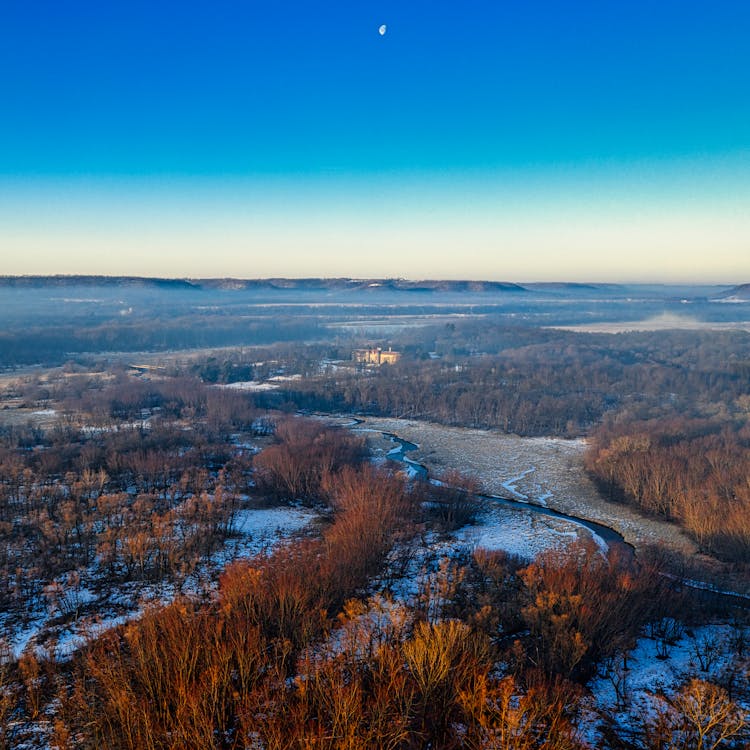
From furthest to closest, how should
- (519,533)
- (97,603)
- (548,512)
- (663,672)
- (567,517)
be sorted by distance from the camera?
(548,512) → (567,517) → (519,533) → (97,603) → (663,672)

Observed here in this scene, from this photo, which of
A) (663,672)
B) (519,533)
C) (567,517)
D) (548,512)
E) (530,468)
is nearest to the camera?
(663,672)

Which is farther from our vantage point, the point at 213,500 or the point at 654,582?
the point at 213,500

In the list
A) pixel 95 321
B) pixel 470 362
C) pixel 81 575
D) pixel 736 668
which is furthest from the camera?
pixel 95 321

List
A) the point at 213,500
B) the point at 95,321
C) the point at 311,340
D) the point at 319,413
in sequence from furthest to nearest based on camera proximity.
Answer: the point at 95,321 → the point at 311,340 → the point at 319,413 → the point at 213,500

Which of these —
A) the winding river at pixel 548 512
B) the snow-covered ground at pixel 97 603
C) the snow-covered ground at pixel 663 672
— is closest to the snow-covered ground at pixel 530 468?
the winding river at pixel 548 512

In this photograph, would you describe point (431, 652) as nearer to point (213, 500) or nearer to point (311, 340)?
point (213, 500)

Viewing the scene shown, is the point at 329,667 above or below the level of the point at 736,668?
above

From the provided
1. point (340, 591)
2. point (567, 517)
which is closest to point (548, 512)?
point (567, 517)

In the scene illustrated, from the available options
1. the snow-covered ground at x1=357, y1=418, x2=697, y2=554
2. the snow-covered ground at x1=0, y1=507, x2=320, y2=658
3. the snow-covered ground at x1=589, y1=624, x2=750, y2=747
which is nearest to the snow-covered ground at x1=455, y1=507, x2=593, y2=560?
the snow-covered ground at x1=357, y1=418, x2=697, y2=554

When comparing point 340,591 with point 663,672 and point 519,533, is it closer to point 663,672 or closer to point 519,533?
point 663,672

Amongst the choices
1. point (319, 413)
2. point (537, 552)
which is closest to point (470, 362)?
point (319, 413)

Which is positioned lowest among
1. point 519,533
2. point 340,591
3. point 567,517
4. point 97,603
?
point 567,517
